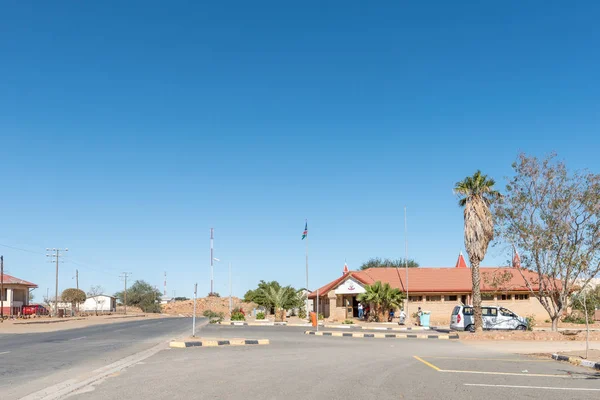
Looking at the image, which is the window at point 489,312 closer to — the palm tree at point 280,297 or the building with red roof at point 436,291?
the building with red roof at point 436,291

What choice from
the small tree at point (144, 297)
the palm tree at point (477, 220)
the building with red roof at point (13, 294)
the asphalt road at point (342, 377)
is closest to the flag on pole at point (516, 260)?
the palm tree at point (477, 220)

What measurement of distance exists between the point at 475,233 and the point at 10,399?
89.1 ft

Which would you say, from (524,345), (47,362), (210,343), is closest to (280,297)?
(524,345)

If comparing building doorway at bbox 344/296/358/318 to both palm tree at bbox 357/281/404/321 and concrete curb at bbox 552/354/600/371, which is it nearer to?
palm tree at bbox 357/281/404/321

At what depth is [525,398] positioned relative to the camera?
11.1 meters

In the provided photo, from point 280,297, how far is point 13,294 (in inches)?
1586

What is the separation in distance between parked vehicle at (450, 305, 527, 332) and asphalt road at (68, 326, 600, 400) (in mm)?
15908

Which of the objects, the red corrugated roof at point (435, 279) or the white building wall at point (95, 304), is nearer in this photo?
the red corrugated roof at point (435, 279)

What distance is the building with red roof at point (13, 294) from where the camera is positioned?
73.4 m

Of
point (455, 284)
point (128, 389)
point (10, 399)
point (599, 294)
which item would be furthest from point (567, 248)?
point (10, 399)

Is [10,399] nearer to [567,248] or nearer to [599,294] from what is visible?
[567,248]

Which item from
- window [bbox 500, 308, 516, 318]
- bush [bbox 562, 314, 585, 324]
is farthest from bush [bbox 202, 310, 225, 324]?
bush [bbox 562, 314, 585, 324]

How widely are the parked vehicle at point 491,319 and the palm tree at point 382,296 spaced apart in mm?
10692

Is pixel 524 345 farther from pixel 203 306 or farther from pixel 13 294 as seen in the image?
pixel 203 306
